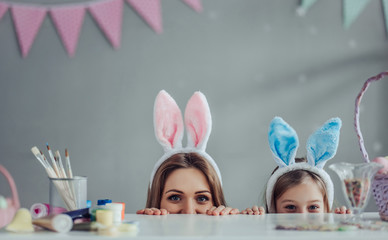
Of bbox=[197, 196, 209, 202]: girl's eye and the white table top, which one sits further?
bbox=[197, 196, 209, 202]: girl's eye

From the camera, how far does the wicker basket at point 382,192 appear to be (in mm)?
1037

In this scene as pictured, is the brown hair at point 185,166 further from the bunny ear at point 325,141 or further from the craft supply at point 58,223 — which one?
the craft supply at point 58,223

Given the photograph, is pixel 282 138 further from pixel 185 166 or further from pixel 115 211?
pixel 115 211

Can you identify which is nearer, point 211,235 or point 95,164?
point 211,235

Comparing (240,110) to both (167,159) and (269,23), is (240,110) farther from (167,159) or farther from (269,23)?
(167,159)

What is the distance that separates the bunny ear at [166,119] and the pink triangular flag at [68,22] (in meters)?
1.12

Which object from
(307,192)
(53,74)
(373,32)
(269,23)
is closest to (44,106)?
(53,74)

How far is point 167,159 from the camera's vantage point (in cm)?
159

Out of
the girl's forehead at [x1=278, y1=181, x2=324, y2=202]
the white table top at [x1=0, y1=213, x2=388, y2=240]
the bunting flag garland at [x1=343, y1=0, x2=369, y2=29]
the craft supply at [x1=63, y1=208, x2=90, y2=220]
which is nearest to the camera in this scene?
the white table top at [x1=0, y1=213, x2=388, y2=240]

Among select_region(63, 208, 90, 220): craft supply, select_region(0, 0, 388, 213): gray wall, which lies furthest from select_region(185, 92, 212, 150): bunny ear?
select_region(0, 0, 388, 213): gray wall

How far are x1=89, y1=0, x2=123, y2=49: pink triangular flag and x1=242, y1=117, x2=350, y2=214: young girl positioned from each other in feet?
4.35

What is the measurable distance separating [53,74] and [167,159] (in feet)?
3.90

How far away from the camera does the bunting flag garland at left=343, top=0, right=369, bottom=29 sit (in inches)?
102

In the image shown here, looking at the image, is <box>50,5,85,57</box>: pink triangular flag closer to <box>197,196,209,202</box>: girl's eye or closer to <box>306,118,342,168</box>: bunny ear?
<box>197,196,209,202</box>: girl's eye
